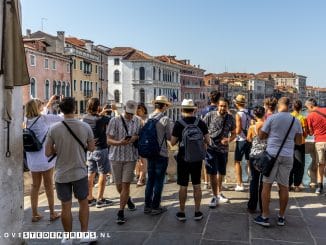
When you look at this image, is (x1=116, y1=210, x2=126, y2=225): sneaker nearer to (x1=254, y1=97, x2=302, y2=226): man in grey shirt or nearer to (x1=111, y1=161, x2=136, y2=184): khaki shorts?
(x1=111, y1=161, x2=136, y2=184): khaki shorts

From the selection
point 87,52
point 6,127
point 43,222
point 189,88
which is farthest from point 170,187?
point 189,88

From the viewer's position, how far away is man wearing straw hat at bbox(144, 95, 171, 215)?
5641 mm

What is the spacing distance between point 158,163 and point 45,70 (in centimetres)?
3858

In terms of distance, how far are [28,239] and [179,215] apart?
1902mm

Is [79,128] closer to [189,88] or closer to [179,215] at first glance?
[179,215]

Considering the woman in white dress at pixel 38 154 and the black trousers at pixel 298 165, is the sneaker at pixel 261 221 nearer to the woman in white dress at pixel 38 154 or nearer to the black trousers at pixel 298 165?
the black trousers at pixel 298 165

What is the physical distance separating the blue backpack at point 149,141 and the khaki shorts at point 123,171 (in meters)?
0.22

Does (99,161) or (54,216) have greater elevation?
(99,161)

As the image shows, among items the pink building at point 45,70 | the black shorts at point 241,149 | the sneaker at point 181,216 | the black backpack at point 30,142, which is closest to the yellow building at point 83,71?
the pink building at point 45,70

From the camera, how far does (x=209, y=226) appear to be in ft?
17.2

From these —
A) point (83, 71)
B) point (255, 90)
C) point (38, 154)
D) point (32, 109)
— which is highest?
point (83, 71)

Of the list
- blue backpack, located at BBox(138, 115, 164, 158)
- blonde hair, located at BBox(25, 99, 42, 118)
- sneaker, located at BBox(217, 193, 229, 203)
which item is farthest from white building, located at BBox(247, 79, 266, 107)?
blonde hair, located at BBox(25, 99, 42, 118)

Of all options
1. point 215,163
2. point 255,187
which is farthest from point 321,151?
point 215,163

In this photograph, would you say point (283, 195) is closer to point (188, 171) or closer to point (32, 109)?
point (188, 171)
